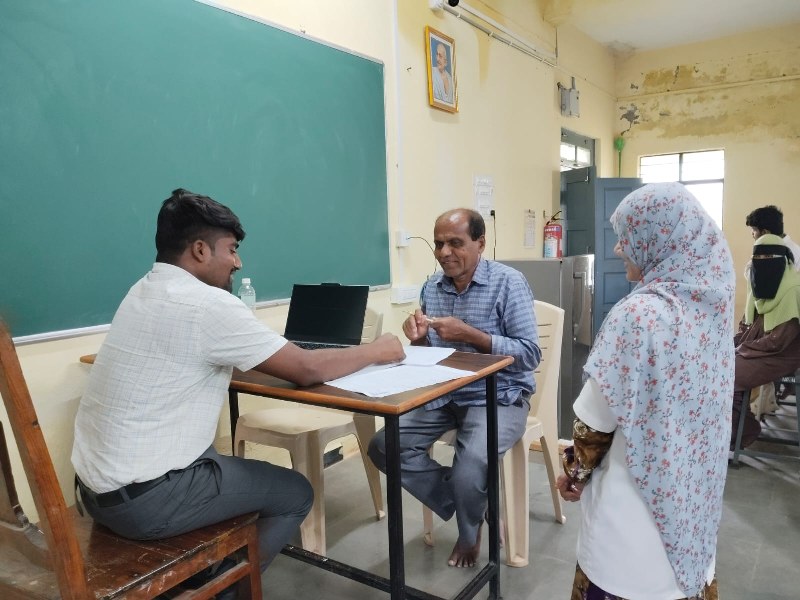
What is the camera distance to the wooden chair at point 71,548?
0.98 metres

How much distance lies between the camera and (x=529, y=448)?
2.30 metres

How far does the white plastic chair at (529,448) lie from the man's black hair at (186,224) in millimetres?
1116

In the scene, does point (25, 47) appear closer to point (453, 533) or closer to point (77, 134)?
point (77, 134)

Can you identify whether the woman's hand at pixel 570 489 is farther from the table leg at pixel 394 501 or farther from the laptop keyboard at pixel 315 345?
the laptop keyboard at pixel 315 345

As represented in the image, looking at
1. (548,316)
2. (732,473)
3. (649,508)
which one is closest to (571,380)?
(732,473)

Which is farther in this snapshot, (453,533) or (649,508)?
(453,533)

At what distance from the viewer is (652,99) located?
6.58m

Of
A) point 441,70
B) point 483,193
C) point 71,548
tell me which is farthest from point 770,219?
point 71,548

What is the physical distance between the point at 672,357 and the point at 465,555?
4.13ft

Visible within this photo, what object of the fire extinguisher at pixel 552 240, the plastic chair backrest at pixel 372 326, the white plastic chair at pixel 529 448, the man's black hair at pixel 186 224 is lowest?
the white plastic chair at pixel 529 448

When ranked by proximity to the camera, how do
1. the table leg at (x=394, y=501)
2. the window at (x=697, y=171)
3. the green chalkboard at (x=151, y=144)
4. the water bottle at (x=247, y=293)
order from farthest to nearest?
the window at (x=697, y=171)
the water bottle at (x=247, y=293)
the green chalkboard at (x=151, y=144)
the table leg at (x=394, y=501)

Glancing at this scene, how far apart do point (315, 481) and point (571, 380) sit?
239cm

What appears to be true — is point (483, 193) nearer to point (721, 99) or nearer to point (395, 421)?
→ point (395, 421)

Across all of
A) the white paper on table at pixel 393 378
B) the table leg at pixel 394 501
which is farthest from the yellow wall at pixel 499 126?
the table leg at pixel 394 501
